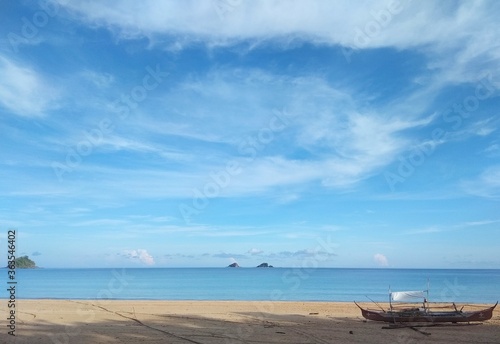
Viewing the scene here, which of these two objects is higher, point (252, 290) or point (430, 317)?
point (430, 317)

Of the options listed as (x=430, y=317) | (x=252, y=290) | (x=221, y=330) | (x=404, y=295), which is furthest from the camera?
(x=252, y=290)

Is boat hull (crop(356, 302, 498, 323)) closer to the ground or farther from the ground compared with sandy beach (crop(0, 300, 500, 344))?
farther from the ground

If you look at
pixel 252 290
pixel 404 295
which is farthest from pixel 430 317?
pixel 252 290

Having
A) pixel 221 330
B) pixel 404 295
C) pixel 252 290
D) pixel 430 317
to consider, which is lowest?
pixel 252 290

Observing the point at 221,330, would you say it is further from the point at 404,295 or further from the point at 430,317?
the point at 430,317

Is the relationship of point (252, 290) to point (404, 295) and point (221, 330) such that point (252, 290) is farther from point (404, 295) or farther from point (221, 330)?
point (221, 330)

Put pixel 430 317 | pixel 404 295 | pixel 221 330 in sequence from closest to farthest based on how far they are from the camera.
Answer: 1. pixel 221 330
2. pixel 430 317
3. pixel 404 295

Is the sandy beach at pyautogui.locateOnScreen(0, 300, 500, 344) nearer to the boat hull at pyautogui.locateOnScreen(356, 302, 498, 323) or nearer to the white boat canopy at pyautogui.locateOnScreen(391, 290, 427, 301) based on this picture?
the boat hull at pyautogui.locateOnScreen(356, 302, 498, 323)

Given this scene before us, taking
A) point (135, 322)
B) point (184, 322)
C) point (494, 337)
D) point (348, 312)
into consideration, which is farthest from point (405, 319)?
point (135, 322)

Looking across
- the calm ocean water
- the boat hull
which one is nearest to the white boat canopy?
the boat hull

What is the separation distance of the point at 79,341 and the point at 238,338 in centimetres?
639

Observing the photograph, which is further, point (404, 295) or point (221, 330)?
point (404, 295)

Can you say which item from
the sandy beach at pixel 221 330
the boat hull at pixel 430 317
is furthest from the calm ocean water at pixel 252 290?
the boat hull at pixel 430 317

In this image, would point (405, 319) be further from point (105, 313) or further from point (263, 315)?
point (105, 313)
